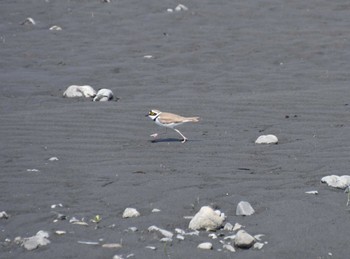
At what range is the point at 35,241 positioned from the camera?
5.65m

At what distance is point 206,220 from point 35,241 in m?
1.16

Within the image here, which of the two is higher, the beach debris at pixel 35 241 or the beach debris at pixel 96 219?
the beach debris at pixel 35 241

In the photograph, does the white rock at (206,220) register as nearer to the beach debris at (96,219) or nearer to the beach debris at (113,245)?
the beach debris at (113,245)

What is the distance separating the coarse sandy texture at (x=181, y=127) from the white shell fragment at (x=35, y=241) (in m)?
0.04

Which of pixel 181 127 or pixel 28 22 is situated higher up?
pixel 181 127

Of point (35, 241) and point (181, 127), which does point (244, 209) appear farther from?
point (181, 127)

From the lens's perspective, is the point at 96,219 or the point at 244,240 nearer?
the point at 244,240

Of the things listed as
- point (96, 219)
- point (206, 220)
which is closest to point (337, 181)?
point (206, 220)

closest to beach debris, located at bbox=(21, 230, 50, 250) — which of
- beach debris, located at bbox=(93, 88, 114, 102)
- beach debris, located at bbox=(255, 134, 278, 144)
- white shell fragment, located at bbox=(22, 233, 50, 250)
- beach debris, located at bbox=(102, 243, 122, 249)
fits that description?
white shell fragment, located at bbox=(22, 233, 50, 250)

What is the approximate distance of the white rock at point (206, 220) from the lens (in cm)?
579

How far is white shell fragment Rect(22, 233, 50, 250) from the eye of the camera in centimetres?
561

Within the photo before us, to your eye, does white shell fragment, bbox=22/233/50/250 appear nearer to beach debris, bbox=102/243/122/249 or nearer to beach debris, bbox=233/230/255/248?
beach debris, bbox=102/243/122/249

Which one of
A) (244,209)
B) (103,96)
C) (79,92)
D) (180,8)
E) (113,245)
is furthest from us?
(180,8)

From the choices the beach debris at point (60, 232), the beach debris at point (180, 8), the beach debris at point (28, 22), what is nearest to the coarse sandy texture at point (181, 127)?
the beach debris at point (60, 232)
